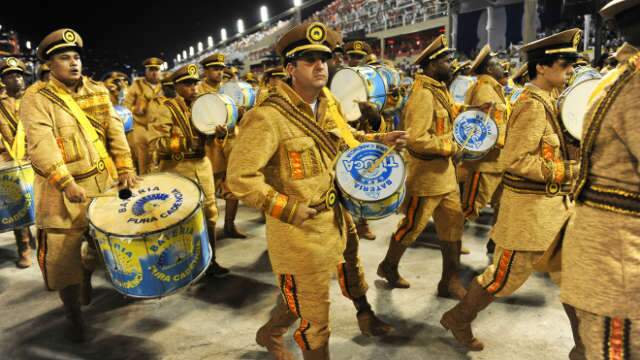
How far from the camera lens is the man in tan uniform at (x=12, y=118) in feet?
16.0

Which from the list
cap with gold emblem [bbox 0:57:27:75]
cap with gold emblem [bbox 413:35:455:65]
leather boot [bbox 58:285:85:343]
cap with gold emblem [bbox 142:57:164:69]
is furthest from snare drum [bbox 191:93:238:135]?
cap with gold emblem [bbox 142:57:164:69]

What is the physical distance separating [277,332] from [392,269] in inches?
58.0

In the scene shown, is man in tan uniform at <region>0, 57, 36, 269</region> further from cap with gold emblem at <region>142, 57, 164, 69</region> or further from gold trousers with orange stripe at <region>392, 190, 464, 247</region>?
gold trousers with orange stripe at <region>392, 190, 464, 247</region>

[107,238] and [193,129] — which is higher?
[193,129]

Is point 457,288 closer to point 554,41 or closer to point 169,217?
point 554,41

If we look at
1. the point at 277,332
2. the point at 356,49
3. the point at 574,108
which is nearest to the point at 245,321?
the point at 277,332

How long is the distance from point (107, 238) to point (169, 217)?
35 cm

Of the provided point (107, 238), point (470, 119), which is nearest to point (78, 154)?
point (107, 238)

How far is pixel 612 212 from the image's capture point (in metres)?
1.56

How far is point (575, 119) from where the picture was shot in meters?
2.52

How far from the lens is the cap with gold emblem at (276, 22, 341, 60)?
224cm

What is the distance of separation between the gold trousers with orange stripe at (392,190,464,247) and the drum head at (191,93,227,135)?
6.47ft

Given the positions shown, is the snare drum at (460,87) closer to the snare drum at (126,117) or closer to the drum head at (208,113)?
the drum head at (208,113)

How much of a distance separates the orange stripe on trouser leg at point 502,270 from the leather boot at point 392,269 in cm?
128
